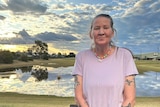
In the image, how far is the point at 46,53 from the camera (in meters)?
12.2

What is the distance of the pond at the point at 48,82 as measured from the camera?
1148 centimetres

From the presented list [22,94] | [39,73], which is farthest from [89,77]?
[39,73]

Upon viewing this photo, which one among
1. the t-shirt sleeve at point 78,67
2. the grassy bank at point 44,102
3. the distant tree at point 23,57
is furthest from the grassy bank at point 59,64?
the t-shirt sleeve at point 78,67

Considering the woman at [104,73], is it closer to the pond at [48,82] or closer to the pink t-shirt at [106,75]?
the pink t-shirt at [106,75]

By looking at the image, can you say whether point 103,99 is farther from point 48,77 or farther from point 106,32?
point 48,77

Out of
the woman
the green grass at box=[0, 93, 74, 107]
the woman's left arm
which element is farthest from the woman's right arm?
the green grass at box=[0, 93, 74, 107]

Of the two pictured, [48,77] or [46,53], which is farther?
[48,77]

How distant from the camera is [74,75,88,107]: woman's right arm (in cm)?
143

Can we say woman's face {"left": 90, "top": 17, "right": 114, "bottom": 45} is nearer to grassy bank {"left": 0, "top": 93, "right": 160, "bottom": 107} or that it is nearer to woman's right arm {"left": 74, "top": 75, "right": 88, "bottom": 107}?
woman's right arm {"left": 74, "top": 75, "right": 88, "bottom": 107}

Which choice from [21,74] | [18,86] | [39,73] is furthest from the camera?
[21,74]

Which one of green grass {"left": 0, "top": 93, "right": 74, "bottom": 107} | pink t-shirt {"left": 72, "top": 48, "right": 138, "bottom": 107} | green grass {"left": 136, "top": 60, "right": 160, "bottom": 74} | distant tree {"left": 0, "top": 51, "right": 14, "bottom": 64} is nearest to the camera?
pink t-shirt {"left": 72, "top": 48, "right": 138, "bottom": 107}

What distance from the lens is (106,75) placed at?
4.67ft

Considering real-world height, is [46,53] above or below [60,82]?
above

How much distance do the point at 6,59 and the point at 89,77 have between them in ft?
35.0
